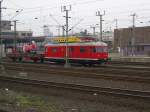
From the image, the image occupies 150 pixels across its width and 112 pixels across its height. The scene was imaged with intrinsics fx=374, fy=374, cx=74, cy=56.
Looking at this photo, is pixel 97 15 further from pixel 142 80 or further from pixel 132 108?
pixel 132 108

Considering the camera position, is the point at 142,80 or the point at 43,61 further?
the point at 43,61

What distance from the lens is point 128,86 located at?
21312 mm

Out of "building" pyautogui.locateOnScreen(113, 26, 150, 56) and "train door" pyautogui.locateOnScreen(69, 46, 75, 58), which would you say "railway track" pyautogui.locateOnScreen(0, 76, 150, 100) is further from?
"building" pyautogui.locateOnScreen(113, 26, 150, 56)

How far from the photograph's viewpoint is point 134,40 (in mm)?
91188

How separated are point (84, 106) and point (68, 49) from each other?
28.8 m

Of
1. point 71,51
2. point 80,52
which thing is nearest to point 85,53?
point 80,52

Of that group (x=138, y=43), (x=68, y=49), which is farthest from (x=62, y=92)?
(x=138, y=43)

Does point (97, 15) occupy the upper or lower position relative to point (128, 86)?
upper

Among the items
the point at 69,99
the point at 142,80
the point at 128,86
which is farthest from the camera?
the point at 142,80

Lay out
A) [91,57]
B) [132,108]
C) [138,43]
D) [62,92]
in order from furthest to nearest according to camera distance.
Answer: [138,43]
[91,57]
[62,92]
[132,108]

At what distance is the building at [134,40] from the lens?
285 feet

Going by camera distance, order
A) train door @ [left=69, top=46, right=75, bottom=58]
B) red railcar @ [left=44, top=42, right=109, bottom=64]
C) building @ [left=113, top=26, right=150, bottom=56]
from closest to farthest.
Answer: red railcar @ [left=44, top=42, right=109, bottom=64], train door @ [left=69, top=46, right=75, bottom=58], building @ [left=113, top=26, right=150, bottom=56]

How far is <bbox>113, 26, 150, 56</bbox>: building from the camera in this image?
3425 inches

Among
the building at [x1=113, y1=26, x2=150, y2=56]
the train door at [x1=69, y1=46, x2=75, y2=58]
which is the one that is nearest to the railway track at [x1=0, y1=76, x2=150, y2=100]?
the train door at [x1=69, y1=46, x2=75, y2=58]
